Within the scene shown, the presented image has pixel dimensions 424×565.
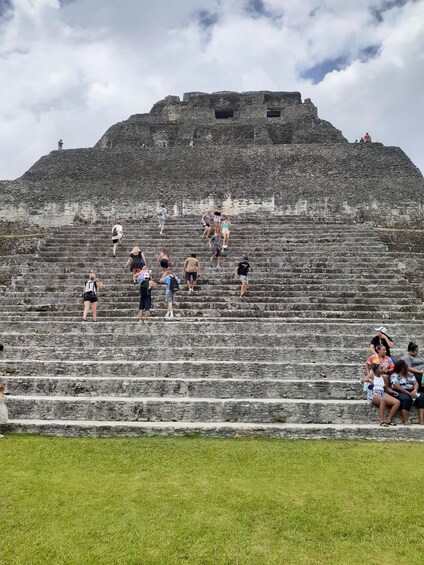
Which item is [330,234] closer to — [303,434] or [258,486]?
[303,434]

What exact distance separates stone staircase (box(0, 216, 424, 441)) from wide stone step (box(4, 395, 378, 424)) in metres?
0.01

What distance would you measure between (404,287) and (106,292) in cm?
671

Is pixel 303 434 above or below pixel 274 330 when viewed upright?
below

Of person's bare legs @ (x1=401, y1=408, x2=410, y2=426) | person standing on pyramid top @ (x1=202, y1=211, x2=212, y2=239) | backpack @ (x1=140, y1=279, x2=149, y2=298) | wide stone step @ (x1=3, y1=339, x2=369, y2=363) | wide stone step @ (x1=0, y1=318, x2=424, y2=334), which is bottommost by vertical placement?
person's bare legs @ (x1=401, y1=408, x2=410, y2=426)

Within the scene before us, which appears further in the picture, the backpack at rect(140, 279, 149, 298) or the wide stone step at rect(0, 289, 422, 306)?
the wide stone step at rect(0, 289, 422, 306)

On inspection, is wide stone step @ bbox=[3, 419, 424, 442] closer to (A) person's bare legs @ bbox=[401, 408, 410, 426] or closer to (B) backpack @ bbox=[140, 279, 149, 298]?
(A) person's bare legs @ bbox=[401, 408, 410, 426]

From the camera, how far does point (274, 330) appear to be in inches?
325

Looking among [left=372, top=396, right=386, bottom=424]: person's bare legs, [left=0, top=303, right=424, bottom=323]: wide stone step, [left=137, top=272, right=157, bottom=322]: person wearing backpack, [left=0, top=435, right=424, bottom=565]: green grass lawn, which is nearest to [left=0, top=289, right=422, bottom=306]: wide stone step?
[left=0, top=303, right=424, bottom=323]: wide stone step

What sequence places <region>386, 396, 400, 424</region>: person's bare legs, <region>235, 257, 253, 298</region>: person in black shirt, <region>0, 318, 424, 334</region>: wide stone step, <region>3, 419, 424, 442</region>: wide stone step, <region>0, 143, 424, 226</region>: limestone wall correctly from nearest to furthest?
1. <region>3, 419, 424, 442</region>: wide stone step
2. <region>386, 396, 400, 424</region>: person's bare legs
3. <region>0, 318, 424, 334</region>: wide stone step
4. <region>235, 257, 253, 298</region>: person in black shirt
5. <region>0, 143, 424, 226</region>: limestone wall

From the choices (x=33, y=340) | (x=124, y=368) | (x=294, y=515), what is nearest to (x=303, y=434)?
(x=294, y=515)

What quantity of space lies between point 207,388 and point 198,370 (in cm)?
54

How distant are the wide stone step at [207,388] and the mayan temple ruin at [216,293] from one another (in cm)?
2

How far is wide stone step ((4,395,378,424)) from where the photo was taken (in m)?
5.78

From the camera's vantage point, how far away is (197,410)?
5852 mm
